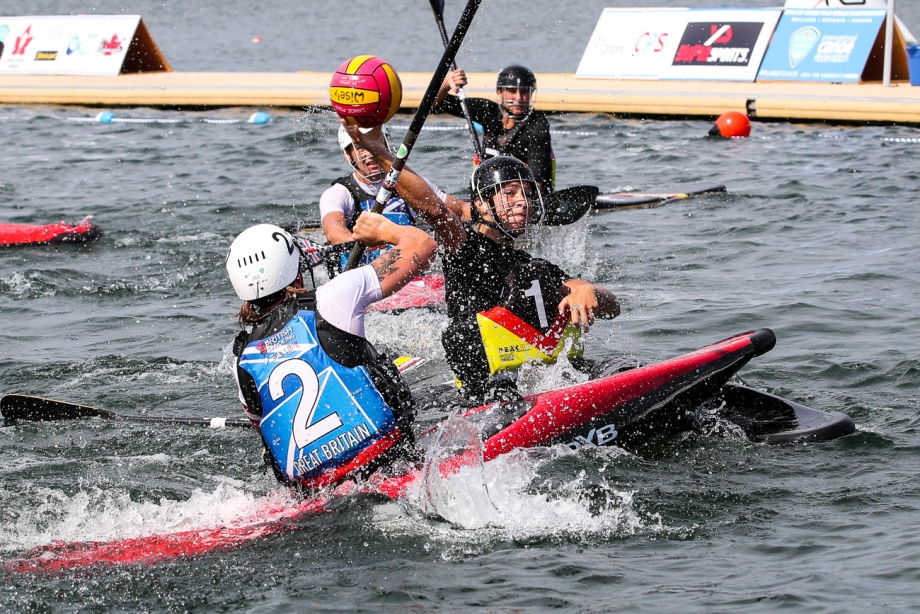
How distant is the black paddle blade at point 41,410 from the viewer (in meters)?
6.60

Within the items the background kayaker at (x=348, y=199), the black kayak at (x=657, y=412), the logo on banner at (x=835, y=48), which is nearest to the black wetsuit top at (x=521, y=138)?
the background kayaker at (x=348, y=199)

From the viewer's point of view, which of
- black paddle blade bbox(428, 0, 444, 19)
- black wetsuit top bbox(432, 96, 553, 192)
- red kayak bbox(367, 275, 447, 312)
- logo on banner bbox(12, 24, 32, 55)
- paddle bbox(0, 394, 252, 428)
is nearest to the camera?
paddle bbox(0, 394, 252, 428)

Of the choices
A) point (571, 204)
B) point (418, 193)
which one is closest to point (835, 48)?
point (571, 204)

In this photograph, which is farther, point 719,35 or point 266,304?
point 719,35

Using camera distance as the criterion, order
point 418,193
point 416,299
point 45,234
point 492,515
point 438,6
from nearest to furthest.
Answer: point 492,515 < point 418,193 < point 416,299 < point 438,6 < point 45,234

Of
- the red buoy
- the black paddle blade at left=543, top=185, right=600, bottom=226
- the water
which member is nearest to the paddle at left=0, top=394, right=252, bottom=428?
the water

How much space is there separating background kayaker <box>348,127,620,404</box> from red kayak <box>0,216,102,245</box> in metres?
7.14

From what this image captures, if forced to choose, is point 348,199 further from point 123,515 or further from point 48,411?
point 123,515

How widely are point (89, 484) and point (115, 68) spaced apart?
17.1m

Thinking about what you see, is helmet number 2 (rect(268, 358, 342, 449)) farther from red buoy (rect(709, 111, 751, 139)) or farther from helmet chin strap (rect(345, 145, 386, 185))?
red buoy (rect(709, 111, 751, 139))

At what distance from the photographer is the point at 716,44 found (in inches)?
707

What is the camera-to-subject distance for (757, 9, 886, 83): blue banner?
16.8 metres

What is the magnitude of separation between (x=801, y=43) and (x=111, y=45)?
12.7 m

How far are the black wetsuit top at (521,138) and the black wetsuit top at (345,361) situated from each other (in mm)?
4892
